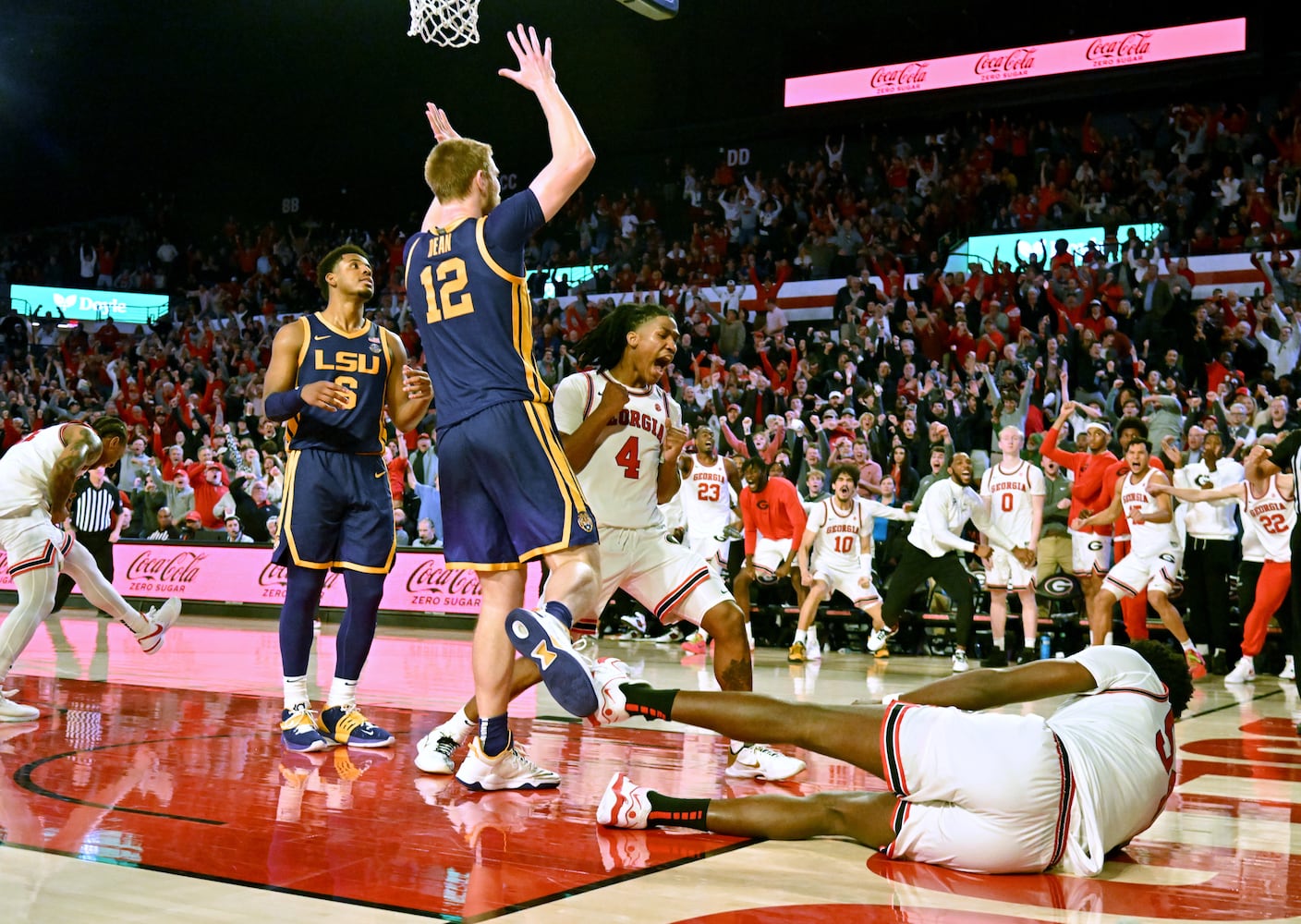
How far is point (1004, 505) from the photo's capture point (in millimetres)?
11281

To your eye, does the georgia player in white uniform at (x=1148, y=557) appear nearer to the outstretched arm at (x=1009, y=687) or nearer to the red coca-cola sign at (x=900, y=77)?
the outstretched arm at (x=1009, y=687)

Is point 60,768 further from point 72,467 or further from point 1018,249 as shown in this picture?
point 1018,249

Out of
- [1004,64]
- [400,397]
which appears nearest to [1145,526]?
[400,397]

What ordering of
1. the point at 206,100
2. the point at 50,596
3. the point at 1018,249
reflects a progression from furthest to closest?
the point at 206,100 < the point at 1018,249 < the point at 50,596

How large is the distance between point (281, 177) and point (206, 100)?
8.66 ft

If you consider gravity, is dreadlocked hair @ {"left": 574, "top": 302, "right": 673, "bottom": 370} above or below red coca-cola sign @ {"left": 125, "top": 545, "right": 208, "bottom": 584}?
above

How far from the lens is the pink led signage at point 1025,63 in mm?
20484

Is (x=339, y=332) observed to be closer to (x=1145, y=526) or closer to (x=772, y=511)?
(x=1145, y=526)

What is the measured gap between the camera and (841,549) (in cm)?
1177

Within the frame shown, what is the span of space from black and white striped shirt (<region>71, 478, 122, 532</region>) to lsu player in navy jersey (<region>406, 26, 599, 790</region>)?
1036 cm

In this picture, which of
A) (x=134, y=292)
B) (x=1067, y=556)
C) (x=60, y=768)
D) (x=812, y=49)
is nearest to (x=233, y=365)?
(x=134, y=292)

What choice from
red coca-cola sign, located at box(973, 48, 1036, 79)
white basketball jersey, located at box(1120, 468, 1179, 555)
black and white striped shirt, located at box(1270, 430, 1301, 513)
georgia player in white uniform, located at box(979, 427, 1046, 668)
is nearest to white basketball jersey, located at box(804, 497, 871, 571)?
georgia player in white uniform, located at box(979, 427, 1046, 668)

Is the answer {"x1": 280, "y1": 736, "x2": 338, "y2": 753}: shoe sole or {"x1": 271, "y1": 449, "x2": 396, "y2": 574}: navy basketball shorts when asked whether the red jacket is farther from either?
{"x1": 280, "y1": 736, "x2": 338, "y2": 753}: shoe sole

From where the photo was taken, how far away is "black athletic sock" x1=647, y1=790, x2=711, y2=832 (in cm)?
386
